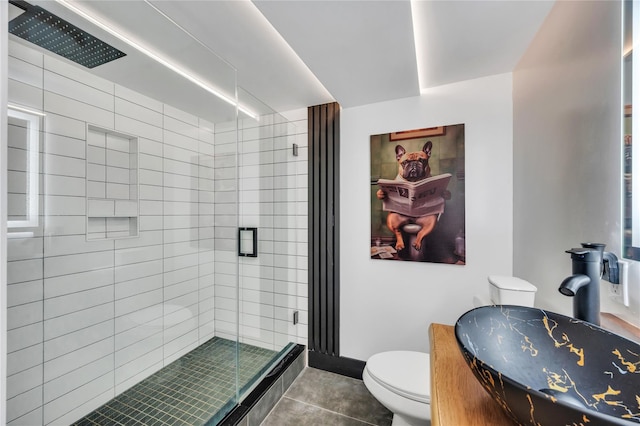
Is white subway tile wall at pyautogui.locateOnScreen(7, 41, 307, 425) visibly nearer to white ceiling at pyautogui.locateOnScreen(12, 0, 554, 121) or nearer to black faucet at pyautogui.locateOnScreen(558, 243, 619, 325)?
white ceiling at pyautogui.locateOnScreen(12, 0, 554, 121)

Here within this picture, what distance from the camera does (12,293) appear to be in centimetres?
130

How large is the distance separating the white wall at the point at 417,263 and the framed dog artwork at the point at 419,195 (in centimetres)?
6

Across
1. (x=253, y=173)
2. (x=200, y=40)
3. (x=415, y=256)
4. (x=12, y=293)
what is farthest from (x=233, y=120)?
(x=415, y=256)

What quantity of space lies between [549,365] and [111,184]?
2391 mm

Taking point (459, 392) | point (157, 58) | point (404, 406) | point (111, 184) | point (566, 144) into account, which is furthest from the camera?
point (111, 184)

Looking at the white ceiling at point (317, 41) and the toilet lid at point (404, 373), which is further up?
the white ceiling at point (317, 41)

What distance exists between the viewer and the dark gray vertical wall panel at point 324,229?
2.24 m

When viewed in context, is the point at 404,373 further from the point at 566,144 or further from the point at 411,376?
the point at 566,144

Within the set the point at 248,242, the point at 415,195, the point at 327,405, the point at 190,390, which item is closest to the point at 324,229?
the point at 248,242

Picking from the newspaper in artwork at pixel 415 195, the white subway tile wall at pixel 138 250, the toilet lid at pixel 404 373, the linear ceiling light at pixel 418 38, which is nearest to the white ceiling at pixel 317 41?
the linear ceiling light at pixel 418 38

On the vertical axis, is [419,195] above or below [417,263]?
above

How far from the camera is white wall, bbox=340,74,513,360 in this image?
183cm

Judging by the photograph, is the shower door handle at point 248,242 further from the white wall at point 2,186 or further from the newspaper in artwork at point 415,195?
the white wall at point 2,186

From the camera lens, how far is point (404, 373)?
1.47m
